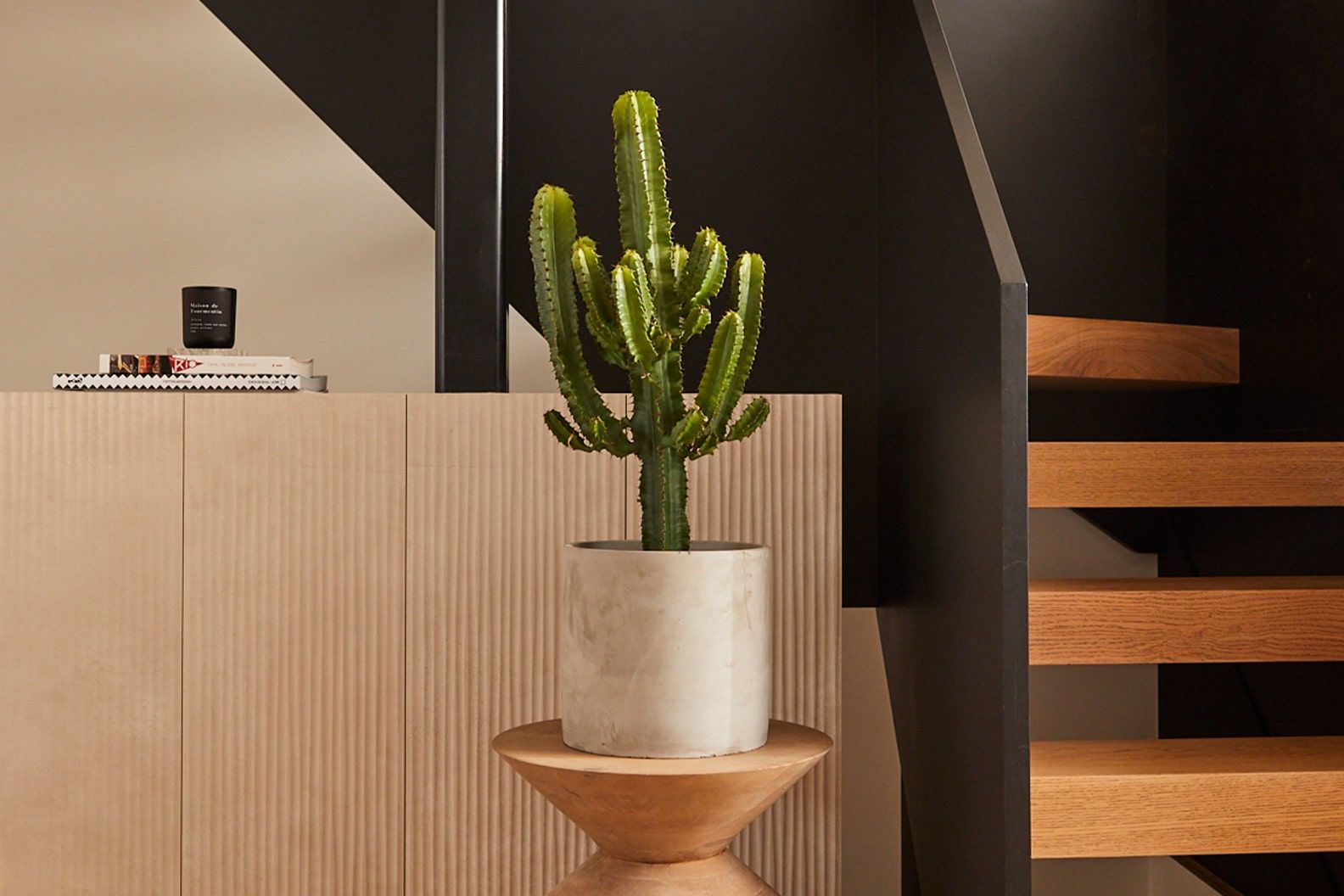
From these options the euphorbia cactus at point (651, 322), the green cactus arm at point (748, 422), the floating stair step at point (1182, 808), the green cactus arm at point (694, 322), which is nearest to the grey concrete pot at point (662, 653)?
the euphorbia cactus at point (651, 322)

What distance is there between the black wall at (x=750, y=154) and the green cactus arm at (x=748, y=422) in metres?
1.13

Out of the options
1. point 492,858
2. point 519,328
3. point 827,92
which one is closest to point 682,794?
point 492,858

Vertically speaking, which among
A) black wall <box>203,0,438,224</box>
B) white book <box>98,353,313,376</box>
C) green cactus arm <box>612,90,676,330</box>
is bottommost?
white book <box>98,353,313,376</box>

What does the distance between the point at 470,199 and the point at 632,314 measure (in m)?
0.94

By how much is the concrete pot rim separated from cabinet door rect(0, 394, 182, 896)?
2.96ft

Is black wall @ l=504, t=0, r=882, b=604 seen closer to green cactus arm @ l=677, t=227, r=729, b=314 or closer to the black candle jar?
the black candle jar

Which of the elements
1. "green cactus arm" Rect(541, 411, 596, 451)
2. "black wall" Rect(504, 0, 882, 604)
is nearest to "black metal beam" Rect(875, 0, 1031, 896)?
"black wall" Rect(504, 0, 882, 604)

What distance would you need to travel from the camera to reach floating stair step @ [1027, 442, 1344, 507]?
2340 mm

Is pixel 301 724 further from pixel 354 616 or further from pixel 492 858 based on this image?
pixel 492 858

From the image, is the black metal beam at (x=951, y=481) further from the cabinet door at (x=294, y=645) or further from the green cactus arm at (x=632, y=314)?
the cabinet door at (x=294, y=645)

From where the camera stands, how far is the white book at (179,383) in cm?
235

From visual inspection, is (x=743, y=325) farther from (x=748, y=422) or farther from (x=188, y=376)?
(x=188, y=376)

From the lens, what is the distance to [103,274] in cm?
311

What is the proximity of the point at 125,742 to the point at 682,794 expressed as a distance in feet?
4.01
